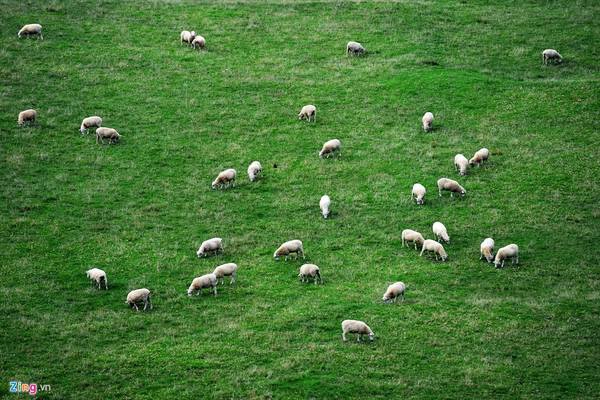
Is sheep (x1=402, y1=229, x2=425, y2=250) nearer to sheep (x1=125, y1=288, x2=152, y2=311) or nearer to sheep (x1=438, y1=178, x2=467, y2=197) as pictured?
sheep (x1=438, y1=178, x2=467, y2=197)

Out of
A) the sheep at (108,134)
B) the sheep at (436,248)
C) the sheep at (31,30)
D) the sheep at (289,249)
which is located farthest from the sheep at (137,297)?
the sheep at (31,30)

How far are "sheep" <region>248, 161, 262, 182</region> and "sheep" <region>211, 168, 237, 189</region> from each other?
3.28 ft

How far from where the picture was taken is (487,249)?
123ft

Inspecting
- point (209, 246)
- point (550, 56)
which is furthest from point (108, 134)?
point (550, 56)

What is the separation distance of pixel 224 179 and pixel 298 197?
4095 millimetres

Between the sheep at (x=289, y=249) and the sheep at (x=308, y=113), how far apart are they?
14705 millimetres

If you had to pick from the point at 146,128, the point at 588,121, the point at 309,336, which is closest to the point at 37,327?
the point at 309,336

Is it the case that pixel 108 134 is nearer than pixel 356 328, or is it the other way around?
pixel 356 328

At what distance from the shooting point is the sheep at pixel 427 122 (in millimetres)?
49500

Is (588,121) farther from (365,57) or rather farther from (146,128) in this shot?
(146,128)

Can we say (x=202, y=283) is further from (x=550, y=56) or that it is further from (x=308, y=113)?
(x=550, y=56)

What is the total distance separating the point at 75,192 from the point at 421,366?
22090 millimetres

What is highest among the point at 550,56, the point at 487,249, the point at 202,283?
the point at 550,56

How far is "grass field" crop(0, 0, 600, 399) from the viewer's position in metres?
30.7
